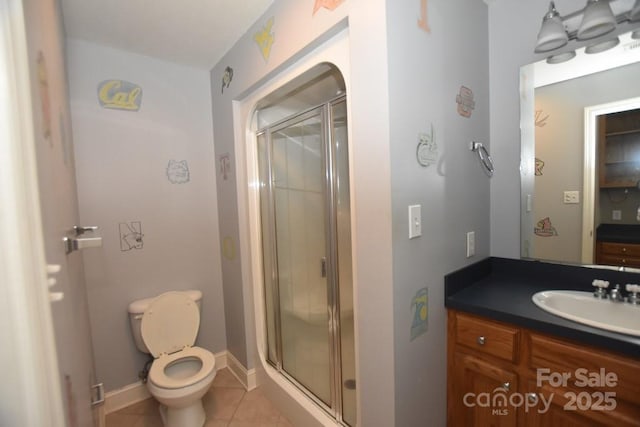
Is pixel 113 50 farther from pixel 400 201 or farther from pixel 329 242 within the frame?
pixel 400 201

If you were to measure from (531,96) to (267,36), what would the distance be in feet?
4.85

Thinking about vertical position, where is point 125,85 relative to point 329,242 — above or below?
above

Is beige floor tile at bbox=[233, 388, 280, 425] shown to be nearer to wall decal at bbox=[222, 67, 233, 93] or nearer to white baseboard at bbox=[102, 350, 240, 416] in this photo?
white baseboard at bbox=[102, 350, 240, 416]

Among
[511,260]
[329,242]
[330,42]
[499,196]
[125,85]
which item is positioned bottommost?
[511,260]

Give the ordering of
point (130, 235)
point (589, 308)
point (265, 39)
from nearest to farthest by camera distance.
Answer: point (589, 308) < point (265, 39) < point (130, 235)

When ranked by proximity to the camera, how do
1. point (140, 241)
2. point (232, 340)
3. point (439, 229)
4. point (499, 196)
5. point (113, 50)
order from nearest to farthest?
point (439, 229), point (499, 196), point (113, 50), point (140, 241), point (232, 340)

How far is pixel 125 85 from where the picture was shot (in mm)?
1934

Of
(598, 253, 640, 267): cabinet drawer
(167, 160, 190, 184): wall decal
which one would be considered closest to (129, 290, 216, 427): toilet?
(167, 160, 190, 184): wall decal

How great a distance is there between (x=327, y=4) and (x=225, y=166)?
52.9 inches

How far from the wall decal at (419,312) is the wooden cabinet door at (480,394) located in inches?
11.7

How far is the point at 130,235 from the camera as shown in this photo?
1.98 meters

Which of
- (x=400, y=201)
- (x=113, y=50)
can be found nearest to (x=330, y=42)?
(x=400, y=201)

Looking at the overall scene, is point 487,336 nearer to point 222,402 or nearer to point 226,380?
point 222,402

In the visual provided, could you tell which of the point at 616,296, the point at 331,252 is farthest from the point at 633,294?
the point at 331,252
